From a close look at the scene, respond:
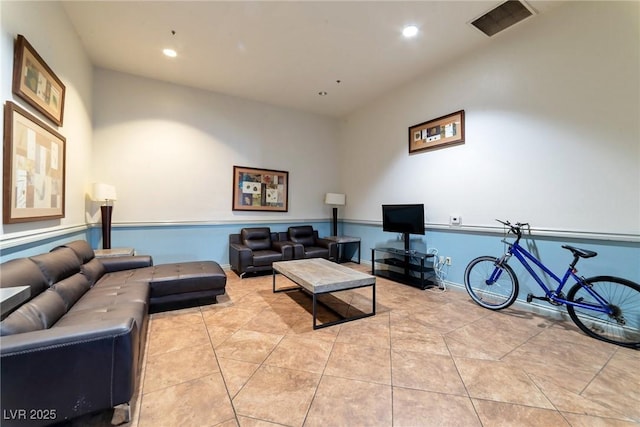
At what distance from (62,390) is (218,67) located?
3.91 meters

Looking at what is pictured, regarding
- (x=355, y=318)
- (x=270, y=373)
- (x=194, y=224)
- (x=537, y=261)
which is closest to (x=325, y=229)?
(x=194, y=224)

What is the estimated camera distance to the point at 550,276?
104 inches

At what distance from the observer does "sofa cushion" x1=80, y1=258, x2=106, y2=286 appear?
2420mm

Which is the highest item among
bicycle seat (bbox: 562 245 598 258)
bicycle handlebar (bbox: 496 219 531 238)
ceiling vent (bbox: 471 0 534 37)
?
ceiling vent (bbox: 471 0 534 37)

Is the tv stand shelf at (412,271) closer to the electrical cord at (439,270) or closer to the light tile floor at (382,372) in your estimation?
the electrical cord at (439,270)

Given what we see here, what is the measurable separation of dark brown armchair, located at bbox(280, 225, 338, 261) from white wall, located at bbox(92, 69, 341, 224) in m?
0.41

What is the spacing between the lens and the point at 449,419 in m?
1.39

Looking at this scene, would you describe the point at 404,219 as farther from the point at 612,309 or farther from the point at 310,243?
the point at 612,309

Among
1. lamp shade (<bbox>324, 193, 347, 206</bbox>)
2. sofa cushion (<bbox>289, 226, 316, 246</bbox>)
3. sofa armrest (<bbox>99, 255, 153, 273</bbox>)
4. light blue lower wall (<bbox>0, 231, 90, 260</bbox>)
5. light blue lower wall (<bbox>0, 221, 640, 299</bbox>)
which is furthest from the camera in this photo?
lamp shade (<bbox>324, 193, 347, 206</bbox>)

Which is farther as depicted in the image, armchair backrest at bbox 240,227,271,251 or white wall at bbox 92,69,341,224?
armchair backrest at bbox 240,227,271,251

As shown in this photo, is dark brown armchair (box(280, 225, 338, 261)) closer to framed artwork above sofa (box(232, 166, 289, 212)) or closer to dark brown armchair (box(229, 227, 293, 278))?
dark brown armchair (box(229, 227, 293, 278))

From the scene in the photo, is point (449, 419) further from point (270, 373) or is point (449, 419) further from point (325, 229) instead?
point (325, 229)

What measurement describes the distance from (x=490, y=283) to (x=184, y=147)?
4.83 m

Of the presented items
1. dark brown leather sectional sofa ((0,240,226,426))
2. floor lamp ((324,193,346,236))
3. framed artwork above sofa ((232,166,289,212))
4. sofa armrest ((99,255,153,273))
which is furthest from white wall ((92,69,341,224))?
dark brown leather sectional sofa ((0,240,226,426))
